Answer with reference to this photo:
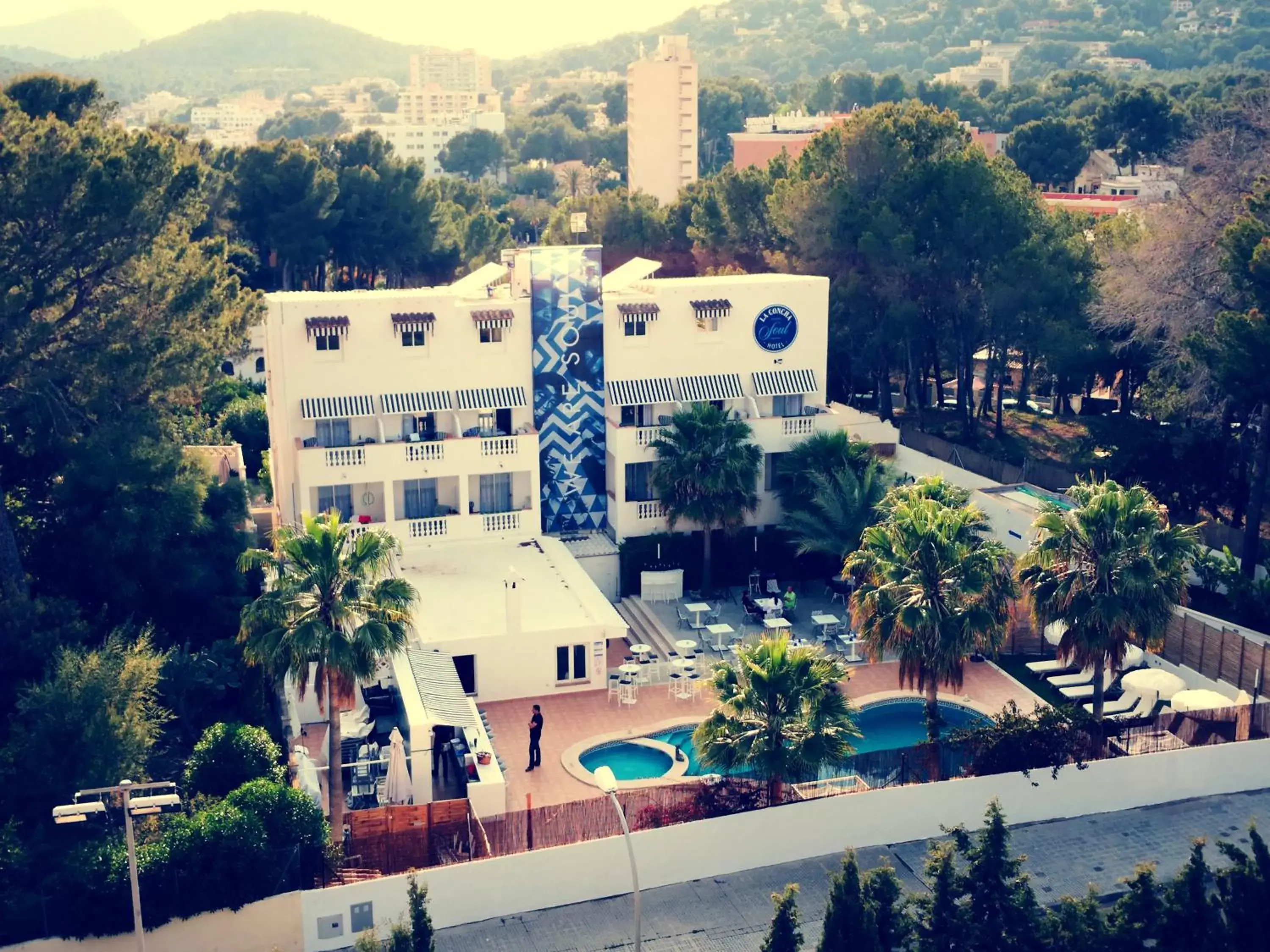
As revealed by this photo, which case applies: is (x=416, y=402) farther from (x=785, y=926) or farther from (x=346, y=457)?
(x=785, y=926)

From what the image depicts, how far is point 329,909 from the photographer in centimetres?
2392

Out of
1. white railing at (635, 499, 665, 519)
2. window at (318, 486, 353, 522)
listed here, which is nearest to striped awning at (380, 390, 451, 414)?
window at (318, 486, 353, 522)

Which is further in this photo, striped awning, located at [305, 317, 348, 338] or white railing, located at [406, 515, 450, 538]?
white railing, located at [406, 515, 450, 538]

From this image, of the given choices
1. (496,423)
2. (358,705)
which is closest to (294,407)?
(496,423)

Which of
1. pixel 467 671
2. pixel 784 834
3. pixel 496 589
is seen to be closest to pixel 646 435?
pixel 496 589

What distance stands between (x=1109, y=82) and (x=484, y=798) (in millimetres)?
135152

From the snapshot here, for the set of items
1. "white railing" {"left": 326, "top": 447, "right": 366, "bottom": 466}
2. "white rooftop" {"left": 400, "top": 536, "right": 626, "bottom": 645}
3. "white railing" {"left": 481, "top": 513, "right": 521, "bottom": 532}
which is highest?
"white railing" {"left": 326, "top": 447, "right": 366, "bottom": 466}

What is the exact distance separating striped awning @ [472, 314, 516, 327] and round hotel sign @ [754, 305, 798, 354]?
7.12 metres

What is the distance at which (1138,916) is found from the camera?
2150 cm

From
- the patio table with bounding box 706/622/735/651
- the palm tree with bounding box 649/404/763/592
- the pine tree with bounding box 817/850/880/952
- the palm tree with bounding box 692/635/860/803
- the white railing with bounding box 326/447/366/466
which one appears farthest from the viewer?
the palm tree with bounding box 649/404/763/592

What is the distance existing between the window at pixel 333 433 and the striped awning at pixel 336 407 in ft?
1.50

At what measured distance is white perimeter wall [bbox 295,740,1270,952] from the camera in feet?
80.5

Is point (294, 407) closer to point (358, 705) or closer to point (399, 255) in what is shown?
point (358, 705)

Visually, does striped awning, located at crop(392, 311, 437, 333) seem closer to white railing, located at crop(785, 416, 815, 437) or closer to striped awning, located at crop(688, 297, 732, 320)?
striped awning, located at crop(688, 297, 732, 320)
